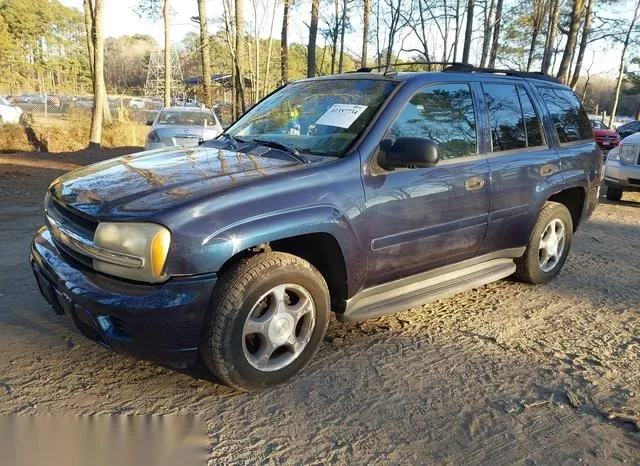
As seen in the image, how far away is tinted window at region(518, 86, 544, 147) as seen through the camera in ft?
14.4

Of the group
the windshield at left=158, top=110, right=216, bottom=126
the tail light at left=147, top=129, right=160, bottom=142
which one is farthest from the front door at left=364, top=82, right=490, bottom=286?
the windshield at left=158, top=110, right=216, bottom=126

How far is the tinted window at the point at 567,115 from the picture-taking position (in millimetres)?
4715

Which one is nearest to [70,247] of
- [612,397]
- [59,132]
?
[612,397]

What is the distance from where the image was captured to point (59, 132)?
18219 millimetres

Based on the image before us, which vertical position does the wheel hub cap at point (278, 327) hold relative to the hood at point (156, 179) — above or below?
below

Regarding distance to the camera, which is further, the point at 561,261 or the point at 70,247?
the point at 561,261

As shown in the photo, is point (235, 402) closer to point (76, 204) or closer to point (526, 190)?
point (76, 204)

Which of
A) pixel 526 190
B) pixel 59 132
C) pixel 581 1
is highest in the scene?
pixel 581 1

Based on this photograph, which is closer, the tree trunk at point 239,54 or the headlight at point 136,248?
the headlight at point 136,248

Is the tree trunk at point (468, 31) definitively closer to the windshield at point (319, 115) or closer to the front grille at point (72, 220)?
the windshield at point (319, 115)

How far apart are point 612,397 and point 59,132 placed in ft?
62.1

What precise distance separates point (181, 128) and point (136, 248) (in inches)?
355

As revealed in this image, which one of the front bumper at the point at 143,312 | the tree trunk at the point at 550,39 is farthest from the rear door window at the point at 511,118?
the tree trunk at the point at 550,39

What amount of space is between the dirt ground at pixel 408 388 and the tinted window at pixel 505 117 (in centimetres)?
130
